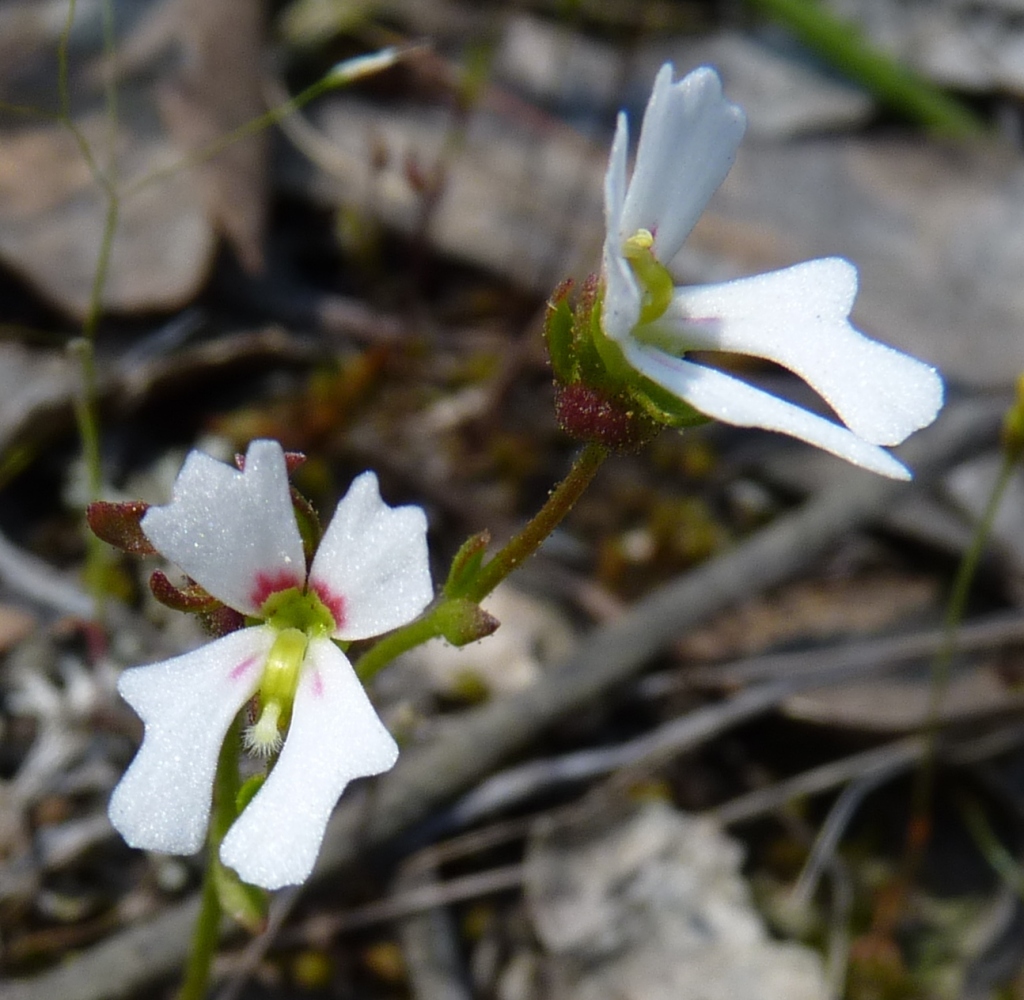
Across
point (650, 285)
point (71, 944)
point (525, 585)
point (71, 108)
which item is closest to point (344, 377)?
point (525, 585)

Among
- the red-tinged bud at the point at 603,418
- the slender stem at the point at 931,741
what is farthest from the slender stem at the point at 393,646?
the slender stem at the point at 931,741

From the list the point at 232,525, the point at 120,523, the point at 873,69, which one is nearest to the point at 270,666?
the point at 232,525

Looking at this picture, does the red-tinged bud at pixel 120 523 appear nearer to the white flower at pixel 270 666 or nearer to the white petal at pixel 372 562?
the white flower at pixel 270 666

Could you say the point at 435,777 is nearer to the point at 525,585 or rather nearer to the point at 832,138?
the point at 525,585

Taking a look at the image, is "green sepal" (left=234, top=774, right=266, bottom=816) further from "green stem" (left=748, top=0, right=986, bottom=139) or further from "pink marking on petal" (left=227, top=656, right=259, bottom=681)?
"green stem" (left=748, top=0, right=986, bottom=139)

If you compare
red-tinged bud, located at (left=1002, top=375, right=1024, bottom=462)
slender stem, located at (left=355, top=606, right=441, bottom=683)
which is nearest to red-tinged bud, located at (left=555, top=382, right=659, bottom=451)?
slender stem, located at (left=355, top=606, right=441, bottom=683)

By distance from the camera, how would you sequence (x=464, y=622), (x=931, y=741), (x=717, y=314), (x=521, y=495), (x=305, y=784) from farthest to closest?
(x=521, y=495)
(x=931, y=741)
(x=717, y=314)
(x=464, y=622)
(x=305, y=784)

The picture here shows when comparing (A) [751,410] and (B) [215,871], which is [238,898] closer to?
(B) [215,871]
